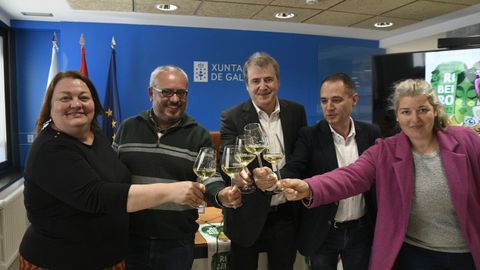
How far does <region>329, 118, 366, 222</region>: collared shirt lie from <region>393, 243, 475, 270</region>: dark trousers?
275 millimetres

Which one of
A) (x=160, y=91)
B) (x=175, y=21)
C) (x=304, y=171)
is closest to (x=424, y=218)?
(x=304, y=171)

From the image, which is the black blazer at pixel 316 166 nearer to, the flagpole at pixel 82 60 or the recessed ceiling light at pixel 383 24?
the flagpole at pixel 82 60

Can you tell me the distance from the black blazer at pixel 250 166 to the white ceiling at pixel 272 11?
90.6 inches

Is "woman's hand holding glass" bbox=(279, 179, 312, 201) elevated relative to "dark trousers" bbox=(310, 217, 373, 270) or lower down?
elevated

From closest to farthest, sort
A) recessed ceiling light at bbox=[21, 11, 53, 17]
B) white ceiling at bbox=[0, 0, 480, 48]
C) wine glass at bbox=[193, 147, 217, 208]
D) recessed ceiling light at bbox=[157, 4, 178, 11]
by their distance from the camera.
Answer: wine glass at bbox=[193, 147, 217, 208] → white ceiling at bbox=[0, 0, 480, 48] → recessed ceiling light at bbox=[157, 4, 178, 11] → recessed ceiling light at bbox=[21, 11, 53, 17]

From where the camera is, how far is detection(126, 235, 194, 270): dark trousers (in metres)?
1.66

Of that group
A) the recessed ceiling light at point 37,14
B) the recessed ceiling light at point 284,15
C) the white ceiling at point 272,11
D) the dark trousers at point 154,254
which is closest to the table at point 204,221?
the dark trousers at point 154,254

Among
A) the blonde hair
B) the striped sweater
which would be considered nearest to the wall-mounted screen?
the blonde hair

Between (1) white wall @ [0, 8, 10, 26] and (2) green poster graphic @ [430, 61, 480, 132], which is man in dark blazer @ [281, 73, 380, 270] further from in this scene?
(1) white wall @ [0, 8, 10, 26]

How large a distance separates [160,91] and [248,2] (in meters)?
2.58

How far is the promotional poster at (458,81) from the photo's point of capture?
2.85 metres

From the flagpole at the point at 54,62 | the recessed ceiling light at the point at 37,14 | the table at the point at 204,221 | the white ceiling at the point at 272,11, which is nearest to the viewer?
the table at the point at 204,221

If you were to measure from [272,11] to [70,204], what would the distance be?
142 inches

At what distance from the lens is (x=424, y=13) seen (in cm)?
440
